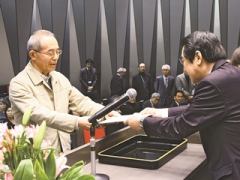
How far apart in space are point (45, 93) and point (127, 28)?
8.28 meters

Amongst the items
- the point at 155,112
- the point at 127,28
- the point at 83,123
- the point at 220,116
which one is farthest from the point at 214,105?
the point at 127,28

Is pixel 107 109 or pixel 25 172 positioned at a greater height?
pixel 25 172

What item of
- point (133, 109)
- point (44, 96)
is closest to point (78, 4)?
point (133, 109)

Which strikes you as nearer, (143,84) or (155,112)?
(155,112)

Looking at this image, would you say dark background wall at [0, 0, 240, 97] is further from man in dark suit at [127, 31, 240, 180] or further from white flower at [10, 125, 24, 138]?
white flower at [10, 125, 24, 138]

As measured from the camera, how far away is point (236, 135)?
5.65 feet

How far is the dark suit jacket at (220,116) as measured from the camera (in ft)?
5.58

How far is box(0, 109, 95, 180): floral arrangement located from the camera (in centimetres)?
87

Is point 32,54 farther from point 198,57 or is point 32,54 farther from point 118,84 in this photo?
point 118,84

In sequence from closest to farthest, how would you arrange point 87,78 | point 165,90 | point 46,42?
point 46,42 < point 165,90 < point 87,78

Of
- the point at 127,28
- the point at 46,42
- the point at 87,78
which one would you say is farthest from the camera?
the point at 127,28

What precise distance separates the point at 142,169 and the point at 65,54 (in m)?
8.07

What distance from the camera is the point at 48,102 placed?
Result: 227 centimetres

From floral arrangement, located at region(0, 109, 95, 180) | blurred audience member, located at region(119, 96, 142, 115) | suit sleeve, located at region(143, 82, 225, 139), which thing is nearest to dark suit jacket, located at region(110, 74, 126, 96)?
blurred audience member, located at region(119, 96, 142, 115)
